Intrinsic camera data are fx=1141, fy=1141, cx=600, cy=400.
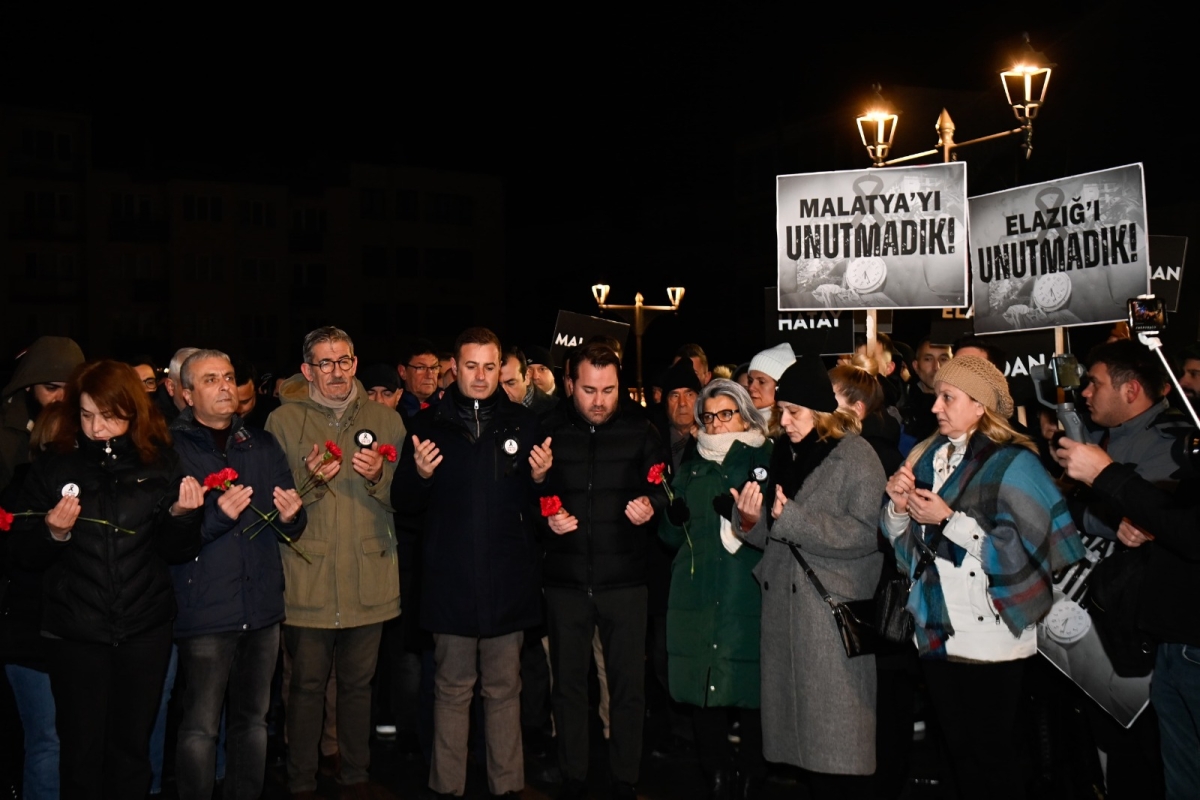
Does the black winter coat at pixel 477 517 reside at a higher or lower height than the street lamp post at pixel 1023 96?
lower

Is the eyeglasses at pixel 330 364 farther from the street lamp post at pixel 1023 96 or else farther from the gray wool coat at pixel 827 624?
the street lamp post at pixel 1023 96

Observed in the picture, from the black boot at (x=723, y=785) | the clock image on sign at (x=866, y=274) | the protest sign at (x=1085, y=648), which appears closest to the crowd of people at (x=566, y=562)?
the black boot at (x=723, y=785)

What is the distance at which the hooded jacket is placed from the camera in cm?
678

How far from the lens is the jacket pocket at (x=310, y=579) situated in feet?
22.2

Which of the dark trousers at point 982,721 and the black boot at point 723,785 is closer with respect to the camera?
the dark trousers at point 982,721

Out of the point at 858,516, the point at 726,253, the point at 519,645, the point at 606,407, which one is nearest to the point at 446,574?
the point at 519,645

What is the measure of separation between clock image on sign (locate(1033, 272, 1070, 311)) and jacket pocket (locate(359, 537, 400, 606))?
524 cm

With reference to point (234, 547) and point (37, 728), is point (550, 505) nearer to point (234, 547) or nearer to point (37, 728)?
point (234, 547)

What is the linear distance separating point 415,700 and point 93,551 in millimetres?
2970

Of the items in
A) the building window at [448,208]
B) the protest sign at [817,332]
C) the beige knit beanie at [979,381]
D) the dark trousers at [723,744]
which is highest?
the building window at [448,208]

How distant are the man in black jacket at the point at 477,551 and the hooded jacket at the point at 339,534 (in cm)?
31

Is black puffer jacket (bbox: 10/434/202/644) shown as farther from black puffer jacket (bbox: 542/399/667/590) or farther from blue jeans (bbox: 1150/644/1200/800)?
blue jeans (bbox: 1150/644/1200/800)

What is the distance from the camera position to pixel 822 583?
5.92 metres

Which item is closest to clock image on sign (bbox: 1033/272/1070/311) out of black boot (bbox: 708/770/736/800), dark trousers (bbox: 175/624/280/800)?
black boot (bbox: 708/770/736/800)
